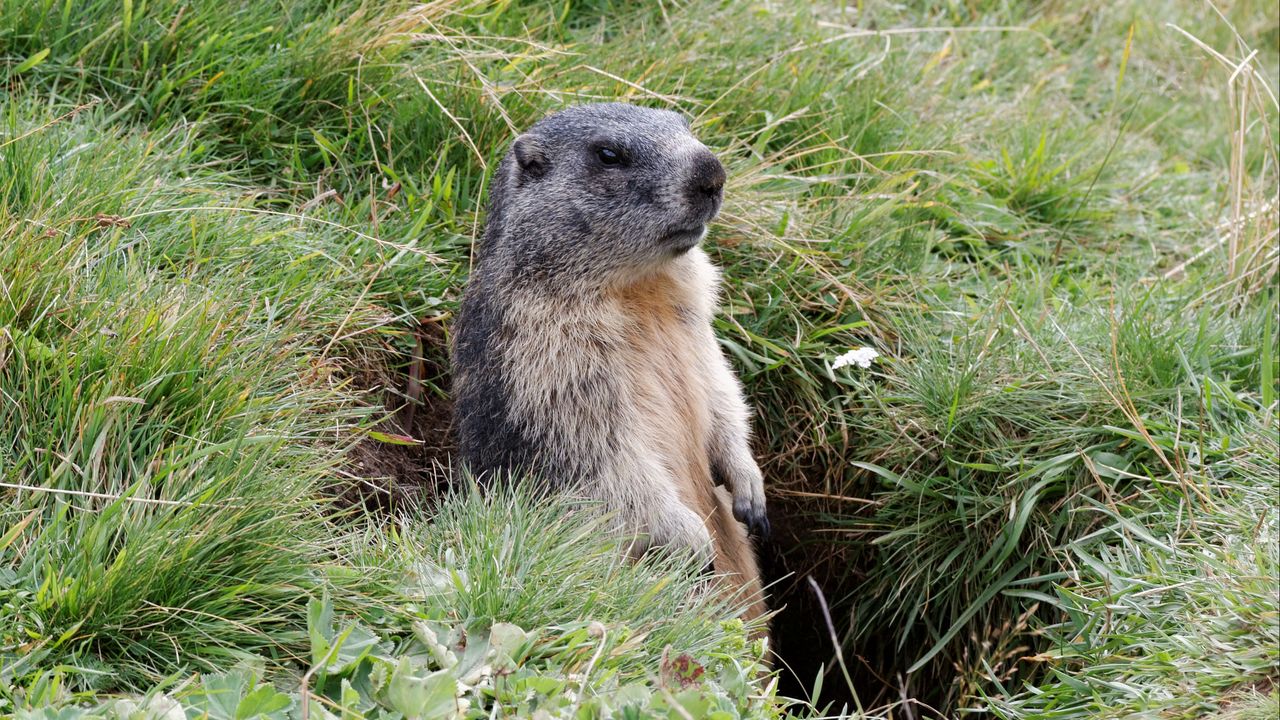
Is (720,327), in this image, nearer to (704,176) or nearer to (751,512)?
(751,512)

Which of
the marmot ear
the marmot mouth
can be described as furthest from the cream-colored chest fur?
the marmot ear

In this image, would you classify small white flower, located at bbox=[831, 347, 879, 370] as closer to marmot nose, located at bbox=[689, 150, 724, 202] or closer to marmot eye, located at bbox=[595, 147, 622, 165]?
marmot nose, located at bbox=[689, 150, 724, 202]

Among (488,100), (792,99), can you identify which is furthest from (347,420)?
(792,99)

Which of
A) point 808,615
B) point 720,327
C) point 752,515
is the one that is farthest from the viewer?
point 808,615

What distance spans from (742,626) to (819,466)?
1572 mm

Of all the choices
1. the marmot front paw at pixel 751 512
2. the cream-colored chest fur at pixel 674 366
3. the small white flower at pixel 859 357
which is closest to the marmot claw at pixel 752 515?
the marmot front paw at pixel 751 512

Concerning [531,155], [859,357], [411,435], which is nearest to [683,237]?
[531,155]

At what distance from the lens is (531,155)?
167 inches

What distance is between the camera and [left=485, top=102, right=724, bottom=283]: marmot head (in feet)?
13.2

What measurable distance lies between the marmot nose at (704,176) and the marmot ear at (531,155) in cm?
55

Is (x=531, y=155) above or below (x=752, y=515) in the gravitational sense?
above

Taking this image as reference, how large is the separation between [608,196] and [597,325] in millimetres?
428

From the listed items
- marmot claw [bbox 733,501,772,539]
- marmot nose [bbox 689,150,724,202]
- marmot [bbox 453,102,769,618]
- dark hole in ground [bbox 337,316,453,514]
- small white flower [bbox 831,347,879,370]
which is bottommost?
marmot claw [bbox 733,501,772,539]

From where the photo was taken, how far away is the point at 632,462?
400cm
